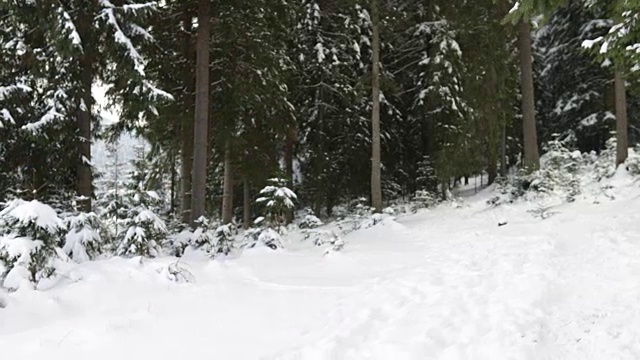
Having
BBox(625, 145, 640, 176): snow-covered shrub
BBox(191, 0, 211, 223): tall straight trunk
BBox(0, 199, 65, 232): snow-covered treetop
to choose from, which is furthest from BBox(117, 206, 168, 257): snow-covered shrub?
BBox(625, 145, 640, 176): snow-covered shrub

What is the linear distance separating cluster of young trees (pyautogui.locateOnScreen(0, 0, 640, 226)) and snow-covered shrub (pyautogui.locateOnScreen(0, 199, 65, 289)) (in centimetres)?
225

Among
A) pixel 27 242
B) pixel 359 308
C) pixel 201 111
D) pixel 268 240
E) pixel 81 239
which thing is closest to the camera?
pixel 27 242

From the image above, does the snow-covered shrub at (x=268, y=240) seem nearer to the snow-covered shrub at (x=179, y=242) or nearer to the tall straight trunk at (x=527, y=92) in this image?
the snow-covered shrub at (x=179, y=242)

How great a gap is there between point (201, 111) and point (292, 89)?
6137mm

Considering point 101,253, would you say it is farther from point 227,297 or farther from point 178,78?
point 178,78

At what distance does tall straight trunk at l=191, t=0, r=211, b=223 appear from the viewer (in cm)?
1052

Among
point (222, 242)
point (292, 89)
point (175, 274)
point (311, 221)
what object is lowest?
point (175, 274)

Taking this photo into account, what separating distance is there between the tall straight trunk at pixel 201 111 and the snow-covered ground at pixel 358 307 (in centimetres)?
296

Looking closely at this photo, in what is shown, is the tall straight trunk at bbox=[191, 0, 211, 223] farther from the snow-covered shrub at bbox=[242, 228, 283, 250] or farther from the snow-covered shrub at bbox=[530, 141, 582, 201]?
the snow-covered shrub at bbox=[530, 141, 582, 201]

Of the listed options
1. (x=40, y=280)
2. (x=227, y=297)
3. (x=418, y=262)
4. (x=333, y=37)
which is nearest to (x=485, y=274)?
(x=418, y=262)

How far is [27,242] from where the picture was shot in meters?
4.91

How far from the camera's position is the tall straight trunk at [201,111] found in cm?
1052

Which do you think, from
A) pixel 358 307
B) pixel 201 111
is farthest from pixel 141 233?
pixel 358 307

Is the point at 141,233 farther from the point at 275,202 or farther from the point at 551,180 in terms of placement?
the point at 551,180
